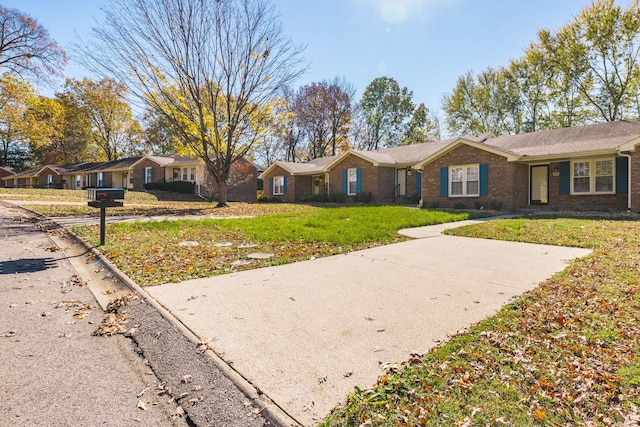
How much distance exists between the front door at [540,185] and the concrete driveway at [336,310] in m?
10.9

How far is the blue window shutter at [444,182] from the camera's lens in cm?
1759

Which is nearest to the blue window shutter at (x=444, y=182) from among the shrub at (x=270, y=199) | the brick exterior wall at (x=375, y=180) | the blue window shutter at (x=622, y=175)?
the brick exterior wall at (x=375, y=180)

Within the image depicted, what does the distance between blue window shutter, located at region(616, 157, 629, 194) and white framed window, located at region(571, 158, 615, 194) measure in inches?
7.3

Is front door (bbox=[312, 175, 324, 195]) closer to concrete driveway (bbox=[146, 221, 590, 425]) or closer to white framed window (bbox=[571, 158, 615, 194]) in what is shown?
white framed window (bbox=[571, 158, 615, 194])

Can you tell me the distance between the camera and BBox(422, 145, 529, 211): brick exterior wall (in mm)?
15492

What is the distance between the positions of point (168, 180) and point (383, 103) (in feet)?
84.8

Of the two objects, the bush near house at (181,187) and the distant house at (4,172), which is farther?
the distant house at (4,172)

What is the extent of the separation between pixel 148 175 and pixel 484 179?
32.1m

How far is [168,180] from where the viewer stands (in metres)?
34.7

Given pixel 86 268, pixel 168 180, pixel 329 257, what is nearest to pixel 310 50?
pixel 329 257

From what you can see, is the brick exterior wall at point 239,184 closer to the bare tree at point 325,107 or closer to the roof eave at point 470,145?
the bare tree at point 325,107

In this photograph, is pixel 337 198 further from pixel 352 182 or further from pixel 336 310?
pixel 336 310

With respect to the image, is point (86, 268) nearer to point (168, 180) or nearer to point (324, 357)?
point (324, 357)

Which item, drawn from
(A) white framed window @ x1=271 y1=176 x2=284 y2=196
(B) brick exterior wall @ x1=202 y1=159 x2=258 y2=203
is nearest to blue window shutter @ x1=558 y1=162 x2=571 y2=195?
(A) white framed window @ x1=271 y1=176 x2=284 y2=196
